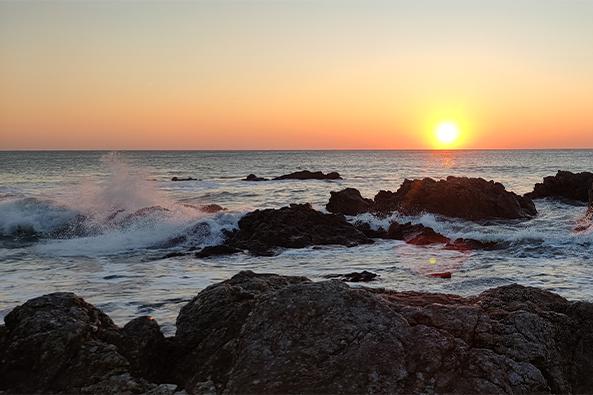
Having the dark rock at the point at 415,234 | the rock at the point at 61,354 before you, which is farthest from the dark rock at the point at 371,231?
the rock at the point at 61,354

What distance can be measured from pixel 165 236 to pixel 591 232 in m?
14.8

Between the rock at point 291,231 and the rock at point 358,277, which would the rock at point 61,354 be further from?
the rock at point 291,231

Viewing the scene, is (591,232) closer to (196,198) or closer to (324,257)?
(324,257)

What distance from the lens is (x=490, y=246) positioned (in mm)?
17984

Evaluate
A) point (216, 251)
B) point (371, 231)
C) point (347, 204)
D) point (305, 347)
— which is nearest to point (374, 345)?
point (305, 347)

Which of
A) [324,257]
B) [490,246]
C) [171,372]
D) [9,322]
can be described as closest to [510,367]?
[171,372]

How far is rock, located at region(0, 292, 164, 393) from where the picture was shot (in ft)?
17.1

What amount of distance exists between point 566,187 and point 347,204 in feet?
51.4

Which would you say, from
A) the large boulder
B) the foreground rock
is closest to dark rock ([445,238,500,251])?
the foreground rock

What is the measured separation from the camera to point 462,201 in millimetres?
25328

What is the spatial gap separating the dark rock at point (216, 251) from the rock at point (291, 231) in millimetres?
474

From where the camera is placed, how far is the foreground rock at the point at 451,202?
2525 centimetres

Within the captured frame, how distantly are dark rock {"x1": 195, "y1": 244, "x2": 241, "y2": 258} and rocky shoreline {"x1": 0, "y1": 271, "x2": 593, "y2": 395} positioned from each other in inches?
415

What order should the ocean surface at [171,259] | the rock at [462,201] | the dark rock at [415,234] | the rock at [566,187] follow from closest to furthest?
the ocean surface at [171,259] → the dark rock at [415,234] → the rock at [462,201] → the rock at [566,187]
